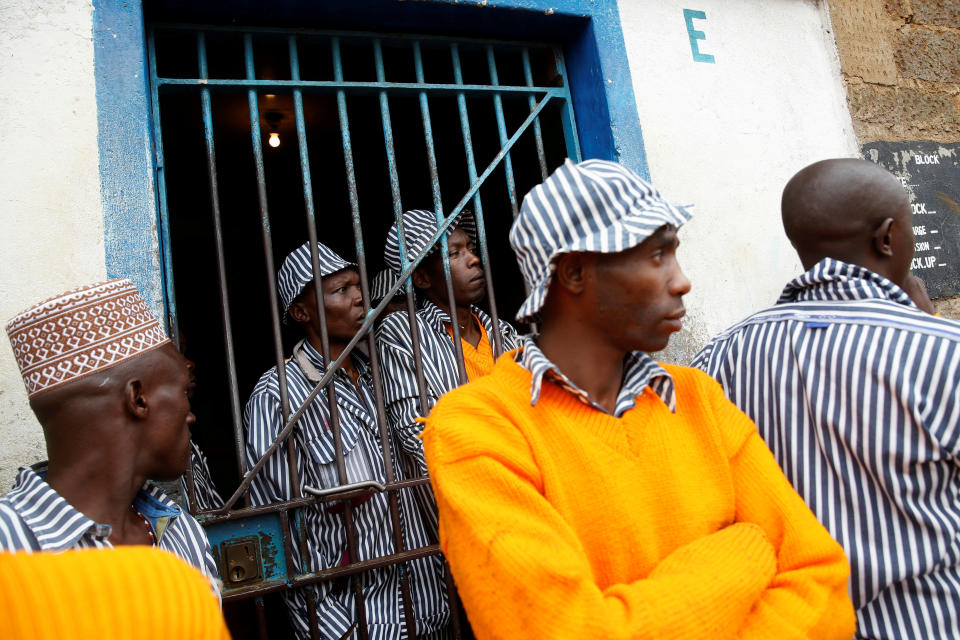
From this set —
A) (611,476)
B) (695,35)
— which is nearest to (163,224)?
(611,476)

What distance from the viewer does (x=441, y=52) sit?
2.81 metres

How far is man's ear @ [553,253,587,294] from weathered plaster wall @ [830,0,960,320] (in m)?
2.46

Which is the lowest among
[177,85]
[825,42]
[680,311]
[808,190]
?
[680,311]

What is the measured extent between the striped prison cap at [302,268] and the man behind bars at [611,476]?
165cm

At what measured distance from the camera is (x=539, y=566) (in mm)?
1036

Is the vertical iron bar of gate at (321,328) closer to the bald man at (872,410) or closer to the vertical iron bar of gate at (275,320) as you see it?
the vertical iron bar of gate at (275,320)

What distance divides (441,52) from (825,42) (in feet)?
6.14

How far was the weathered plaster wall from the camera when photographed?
124 inches

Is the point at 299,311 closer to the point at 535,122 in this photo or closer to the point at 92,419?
the point at 535,122

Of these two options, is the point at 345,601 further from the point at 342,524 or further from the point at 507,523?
the point at 507,523

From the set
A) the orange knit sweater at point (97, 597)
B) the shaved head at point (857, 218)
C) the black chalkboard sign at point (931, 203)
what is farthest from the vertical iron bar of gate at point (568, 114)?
the orange knit sweater at point (97, 597)

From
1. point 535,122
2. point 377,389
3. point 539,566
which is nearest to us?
point 539,566

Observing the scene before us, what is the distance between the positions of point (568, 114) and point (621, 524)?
2048 mm

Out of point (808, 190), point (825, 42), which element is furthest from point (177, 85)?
point (825, 42)
